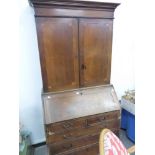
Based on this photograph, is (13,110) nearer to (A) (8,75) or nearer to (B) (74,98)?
(A) (8,75)

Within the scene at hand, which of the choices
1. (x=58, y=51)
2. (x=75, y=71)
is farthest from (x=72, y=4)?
(x=75, y=71)

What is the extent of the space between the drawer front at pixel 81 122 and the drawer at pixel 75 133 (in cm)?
4

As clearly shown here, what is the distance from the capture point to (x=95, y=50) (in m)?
1.87

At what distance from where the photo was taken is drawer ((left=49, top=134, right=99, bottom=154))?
1702 millimetres

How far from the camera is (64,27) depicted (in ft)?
5.52

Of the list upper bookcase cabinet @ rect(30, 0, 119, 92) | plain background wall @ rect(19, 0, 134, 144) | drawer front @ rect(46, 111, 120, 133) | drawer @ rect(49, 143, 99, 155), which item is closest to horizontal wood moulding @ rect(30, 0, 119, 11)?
upper bookcase cabinet @ rect(30, 0, 119, 92)

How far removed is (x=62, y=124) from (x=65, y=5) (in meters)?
1.27

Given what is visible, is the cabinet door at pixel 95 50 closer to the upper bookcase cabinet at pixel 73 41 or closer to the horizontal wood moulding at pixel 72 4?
the upper bookcase cabinet at pixel 73 41

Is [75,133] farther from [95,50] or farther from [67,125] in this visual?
[95,50]

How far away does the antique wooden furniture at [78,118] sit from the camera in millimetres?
1674

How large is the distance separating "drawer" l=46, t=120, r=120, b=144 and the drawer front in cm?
4

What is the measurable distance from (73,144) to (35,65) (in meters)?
1.10

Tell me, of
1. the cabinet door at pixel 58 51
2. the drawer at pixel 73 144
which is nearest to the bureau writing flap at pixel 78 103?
the cabinet door at pixel 58 51

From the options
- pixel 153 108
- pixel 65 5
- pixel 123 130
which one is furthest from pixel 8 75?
pixel 123 130
